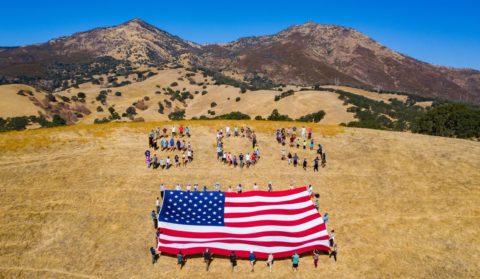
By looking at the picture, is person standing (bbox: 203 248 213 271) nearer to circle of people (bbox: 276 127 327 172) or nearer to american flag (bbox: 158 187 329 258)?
american flag (bbox: 158 187 329 258)

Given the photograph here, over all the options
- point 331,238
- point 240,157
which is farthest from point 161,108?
point 331,238

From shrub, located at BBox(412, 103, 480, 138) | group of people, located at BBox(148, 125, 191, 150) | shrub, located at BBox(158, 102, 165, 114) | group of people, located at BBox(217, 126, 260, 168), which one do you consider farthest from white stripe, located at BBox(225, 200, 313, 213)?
shrub, located at BBox(158, 102, 165, 114)

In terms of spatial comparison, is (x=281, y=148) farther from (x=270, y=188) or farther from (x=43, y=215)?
(x=43, y=215)

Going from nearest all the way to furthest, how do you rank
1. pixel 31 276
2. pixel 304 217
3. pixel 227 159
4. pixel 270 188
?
pixel 31 276, pixel 304 217, pixel 270 188, pixel 227 159

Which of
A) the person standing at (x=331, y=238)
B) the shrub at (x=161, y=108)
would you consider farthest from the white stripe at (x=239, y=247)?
the shrub at (x=161, y=108)

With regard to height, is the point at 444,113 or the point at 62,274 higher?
the point at 444,113

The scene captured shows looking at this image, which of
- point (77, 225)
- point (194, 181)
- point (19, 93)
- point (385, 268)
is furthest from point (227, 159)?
point (19, 93)
